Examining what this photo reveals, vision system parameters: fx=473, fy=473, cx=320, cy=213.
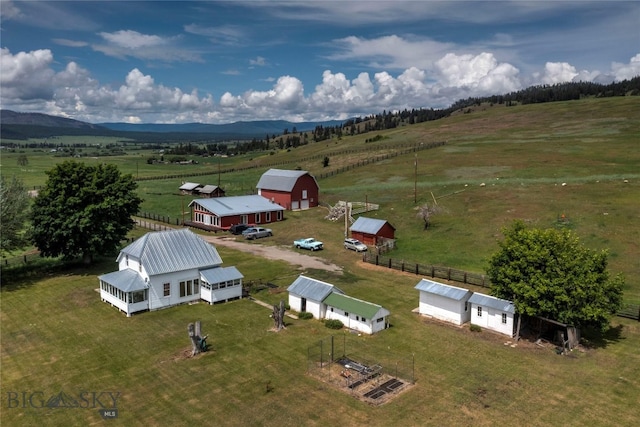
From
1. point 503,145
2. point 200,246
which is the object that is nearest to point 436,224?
point 200,246

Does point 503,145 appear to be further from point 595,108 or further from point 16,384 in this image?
point 16,384

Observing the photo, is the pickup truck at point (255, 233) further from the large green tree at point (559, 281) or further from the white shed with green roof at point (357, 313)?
the large green tree at point (559, 281)

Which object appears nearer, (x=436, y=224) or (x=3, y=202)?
(x=3, y=202)

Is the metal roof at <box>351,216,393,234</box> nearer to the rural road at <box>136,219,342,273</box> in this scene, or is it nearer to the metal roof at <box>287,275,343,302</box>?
the rural road at <box>136,219,342,273</box>

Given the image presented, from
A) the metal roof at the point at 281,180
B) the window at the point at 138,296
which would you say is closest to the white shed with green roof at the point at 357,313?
the window at the point at 138,296

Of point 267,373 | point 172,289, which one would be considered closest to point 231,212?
point 172,289
